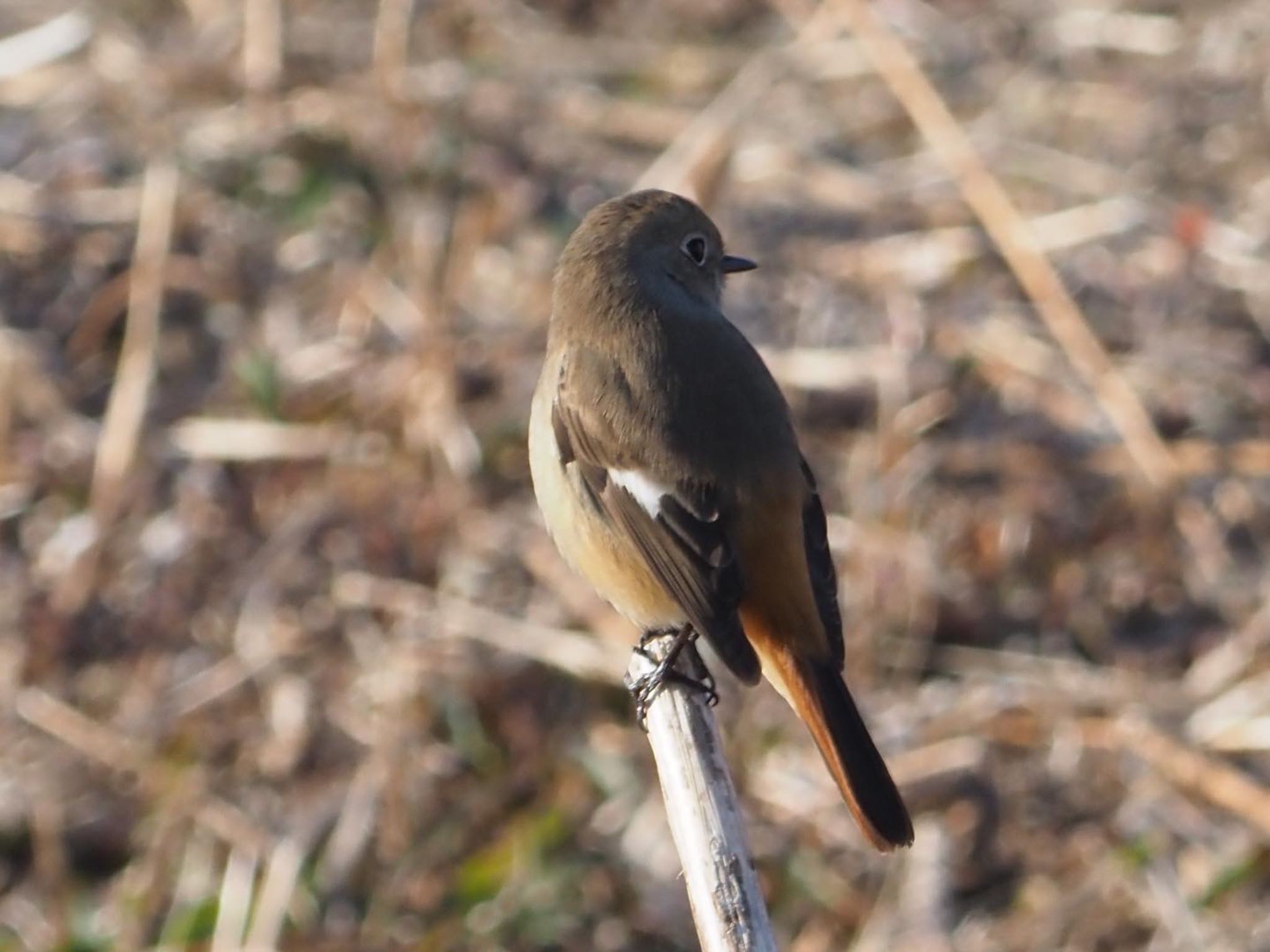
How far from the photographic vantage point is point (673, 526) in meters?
4.13

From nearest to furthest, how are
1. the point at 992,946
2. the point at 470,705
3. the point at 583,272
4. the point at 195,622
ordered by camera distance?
the point at 583,272
the point at 992,946
the point at 470,705
the point at 195,622

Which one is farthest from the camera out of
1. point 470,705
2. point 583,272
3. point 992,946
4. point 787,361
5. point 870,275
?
point 870,275

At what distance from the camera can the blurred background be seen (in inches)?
221

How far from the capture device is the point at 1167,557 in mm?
6406

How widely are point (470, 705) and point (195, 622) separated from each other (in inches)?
39.3

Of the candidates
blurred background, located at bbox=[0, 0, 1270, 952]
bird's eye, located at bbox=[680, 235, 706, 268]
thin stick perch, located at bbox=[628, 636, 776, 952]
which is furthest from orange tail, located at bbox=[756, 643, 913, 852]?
blurred background, located at bbox=[0, 0, 1270, 952]

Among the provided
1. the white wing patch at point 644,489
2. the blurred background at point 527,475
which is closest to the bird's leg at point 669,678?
the white wing patch at point 644,489

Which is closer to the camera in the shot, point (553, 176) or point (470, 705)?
point (470, 705)

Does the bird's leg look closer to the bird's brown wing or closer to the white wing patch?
the bird's brown wing

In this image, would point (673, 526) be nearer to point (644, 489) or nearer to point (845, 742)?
point (644, 489)

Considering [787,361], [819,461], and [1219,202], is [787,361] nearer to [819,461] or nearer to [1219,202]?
[819,461]

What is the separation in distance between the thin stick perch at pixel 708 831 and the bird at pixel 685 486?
33 centimetres

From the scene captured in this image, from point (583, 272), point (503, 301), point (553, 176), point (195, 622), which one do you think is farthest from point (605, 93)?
point (583, 272)

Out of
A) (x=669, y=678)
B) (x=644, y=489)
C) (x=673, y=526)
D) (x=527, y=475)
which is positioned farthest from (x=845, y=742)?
(x=527, y=475)
